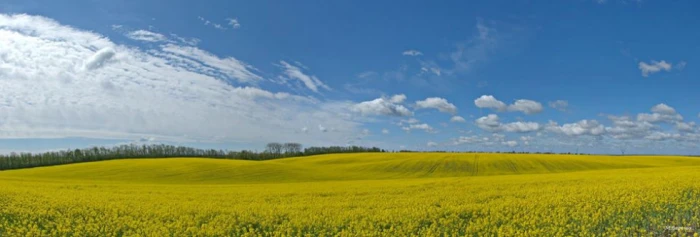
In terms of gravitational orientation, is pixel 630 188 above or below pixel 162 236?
above

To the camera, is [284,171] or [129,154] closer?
[284,171]

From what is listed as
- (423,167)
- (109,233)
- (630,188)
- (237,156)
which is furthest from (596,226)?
(237,156)

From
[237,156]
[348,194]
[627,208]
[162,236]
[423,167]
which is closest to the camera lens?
[162,236]

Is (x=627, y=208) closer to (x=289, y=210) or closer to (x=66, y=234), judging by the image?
(x=289, y=210)

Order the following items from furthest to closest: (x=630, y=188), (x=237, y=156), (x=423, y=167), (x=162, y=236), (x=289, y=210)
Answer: (x=237, y=156) → (x=423, y=167) → (x=630, y=188) → (x=289, y=210) → (x=162, y=236)

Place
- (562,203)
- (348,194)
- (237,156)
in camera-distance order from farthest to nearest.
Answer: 1. (237,156)
2. (348,194)
3. (562,203)

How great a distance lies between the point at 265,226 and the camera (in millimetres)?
13766

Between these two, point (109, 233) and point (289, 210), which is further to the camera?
point (289, 210)

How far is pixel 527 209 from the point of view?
14195 mm

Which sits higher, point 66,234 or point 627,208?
point 627,208

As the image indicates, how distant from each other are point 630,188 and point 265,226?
13748 mm

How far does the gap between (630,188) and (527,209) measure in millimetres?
6223

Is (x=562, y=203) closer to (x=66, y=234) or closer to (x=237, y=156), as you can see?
(x=66, y=234)

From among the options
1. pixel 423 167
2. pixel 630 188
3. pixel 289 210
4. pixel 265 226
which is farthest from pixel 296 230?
pixel 423 167
